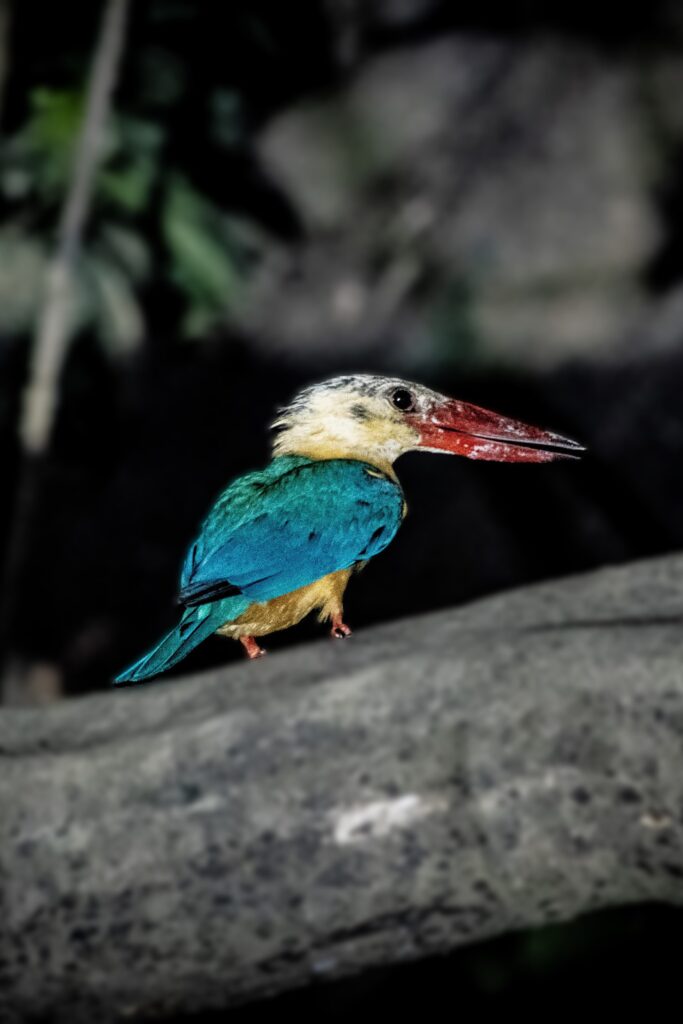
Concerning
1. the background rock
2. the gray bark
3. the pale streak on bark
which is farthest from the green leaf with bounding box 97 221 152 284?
the gray bark

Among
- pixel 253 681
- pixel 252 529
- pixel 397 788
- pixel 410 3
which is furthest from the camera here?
pixel 410 3

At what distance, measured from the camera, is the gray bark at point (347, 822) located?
2.35 metres

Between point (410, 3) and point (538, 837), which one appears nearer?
point (538, 837)

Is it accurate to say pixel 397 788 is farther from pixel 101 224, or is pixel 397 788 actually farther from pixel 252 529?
pixel 101 224

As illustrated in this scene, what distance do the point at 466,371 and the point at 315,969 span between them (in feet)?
13.6

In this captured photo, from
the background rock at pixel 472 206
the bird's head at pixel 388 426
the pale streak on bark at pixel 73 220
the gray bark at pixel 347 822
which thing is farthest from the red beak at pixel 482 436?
the background rock at pixel 472 206

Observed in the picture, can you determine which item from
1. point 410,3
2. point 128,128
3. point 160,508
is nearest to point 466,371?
point 160,508

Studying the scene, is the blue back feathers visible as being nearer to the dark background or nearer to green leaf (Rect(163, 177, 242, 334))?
the dark background

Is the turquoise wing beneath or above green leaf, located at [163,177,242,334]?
beneath

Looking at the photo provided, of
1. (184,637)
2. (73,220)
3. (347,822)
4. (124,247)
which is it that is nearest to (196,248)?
(124,247)

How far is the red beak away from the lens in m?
0.99

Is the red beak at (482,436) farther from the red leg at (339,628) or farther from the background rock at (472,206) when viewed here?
the background rock at (472,206)

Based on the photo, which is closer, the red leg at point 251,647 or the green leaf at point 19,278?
the red leg at point 251,647

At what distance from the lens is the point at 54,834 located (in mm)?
2398
